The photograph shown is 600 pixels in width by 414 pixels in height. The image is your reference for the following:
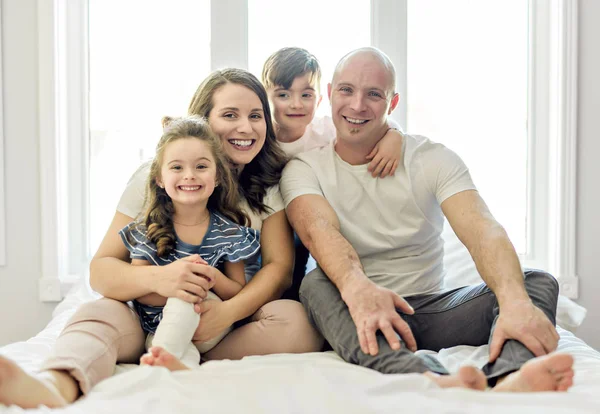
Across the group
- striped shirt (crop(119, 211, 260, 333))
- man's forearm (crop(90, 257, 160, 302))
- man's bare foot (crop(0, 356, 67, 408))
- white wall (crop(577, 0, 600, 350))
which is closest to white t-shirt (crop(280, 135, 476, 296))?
striped shirt (crop(119, 211, 260, 333))

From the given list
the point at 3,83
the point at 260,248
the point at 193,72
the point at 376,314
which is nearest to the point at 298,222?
the point at 260,248

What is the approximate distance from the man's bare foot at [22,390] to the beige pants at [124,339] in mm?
105

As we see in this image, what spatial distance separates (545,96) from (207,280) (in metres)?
1.77

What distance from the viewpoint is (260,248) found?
5.95 feet

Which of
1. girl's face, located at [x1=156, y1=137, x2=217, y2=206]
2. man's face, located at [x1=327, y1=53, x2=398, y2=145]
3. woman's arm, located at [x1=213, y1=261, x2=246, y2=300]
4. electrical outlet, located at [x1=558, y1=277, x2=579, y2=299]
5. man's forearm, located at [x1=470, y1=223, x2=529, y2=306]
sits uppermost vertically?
man's face, located at [x1=327, y1=53, x2=398, y2=145]

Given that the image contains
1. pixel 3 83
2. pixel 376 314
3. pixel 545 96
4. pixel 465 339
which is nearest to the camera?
pixel 376 314

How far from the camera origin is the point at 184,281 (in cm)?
150

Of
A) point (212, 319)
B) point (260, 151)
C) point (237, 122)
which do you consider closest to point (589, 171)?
point (260, 151)

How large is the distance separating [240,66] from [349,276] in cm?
134

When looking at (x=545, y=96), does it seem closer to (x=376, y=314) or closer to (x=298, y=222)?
(x=298, y=222)

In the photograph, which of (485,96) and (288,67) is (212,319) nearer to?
(288,67)

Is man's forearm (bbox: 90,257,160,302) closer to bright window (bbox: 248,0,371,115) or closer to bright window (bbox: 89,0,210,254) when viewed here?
bright window (bbox: 89,0,210,254)

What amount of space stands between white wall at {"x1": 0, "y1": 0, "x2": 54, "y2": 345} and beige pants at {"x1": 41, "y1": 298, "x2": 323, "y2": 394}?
111 centimetres

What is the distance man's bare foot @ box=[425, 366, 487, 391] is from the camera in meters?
1.19
